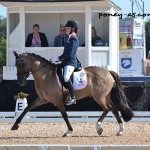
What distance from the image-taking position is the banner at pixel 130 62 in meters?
21.6

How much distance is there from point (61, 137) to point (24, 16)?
7650 mm

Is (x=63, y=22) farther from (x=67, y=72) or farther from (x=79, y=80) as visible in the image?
(x=67, y=72)

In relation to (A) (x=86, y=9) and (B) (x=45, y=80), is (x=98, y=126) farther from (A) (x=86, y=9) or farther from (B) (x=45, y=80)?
(A) (x=86, y=9)

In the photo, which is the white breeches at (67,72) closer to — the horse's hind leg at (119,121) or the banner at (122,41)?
the horse's hind leg at (119,121)

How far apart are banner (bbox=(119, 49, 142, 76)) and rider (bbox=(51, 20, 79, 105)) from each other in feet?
25.0

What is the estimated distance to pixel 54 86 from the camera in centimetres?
1393

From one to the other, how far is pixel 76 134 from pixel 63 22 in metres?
7.59

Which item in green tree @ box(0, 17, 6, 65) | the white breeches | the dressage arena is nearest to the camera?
the dressage arena

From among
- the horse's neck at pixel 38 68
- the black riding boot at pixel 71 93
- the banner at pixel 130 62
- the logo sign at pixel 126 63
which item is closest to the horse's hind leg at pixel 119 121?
the black riding boot at pixel 71 93

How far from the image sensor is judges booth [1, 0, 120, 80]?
1998 cm

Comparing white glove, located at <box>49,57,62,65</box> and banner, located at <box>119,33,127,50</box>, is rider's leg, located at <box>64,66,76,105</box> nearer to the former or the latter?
white glove, located at <box>49,57,62,65</box>

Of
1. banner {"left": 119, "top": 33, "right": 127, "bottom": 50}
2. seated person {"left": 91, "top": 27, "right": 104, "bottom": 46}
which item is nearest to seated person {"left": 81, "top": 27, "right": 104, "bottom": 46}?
seated person {"left": 91, "top": 27, "right": 104, "bottom": 46}

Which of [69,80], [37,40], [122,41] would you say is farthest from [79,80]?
[122,41]

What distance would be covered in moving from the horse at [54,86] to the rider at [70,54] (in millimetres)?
228
